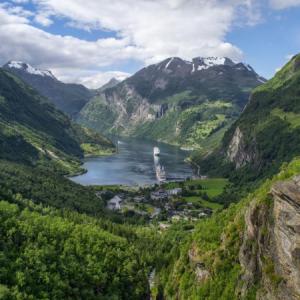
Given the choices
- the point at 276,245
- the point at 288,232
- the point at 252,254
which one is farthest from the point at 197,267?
the point at 288,232

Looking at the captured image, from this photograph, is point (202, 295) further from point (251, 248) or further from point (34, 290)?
point (34, 290)

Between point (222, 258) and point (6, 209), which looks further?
point (6, 209)

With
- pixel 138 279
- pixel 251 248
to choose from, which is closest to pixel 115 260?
pixel 138 279

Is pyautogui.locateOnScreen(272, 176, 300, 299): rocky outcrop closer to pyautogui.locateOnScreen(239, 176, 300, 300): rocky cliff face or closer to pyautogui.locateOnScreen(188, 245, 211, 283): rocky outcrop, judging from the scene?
pyautogui.locateOnScreen(239, 176, 300, 300): rocky cliff face

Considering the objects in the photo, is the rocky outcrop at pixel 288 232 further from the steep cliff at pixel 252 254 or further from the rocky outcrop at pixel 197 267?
the rocky outcrop at pixel 197 267

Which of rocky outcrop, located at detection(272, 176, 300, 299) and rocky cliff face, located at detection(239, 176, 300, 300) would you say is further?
rocky cliff face, located at detection(239, 176, 300, 300)

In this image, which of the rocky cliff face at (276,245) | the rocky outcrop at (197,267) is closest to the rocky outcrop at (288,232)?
the rocky cliff face at (276,245)

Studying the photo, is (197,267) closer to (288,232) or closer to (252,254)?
(252,254)

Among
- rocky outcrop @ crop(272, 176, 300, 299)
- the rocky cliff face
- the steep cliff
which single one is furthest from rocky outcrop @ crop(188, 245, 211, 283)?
rocky outcrop @ crop(272, 176, 300, 299)
